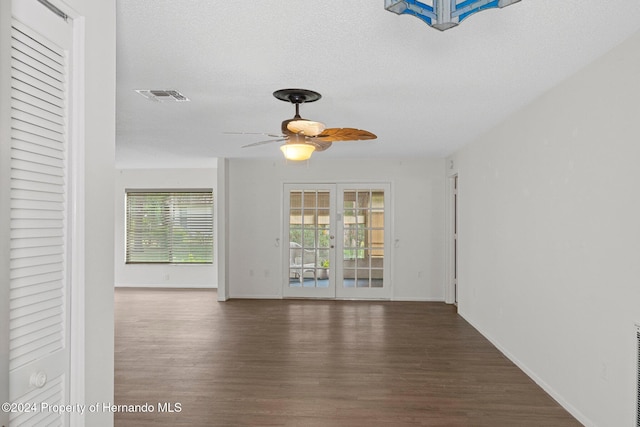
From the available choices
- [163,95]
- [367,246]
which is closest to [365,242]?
[367,246]

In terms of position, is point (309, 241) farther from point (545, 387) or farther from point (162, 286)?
point (545, 387)

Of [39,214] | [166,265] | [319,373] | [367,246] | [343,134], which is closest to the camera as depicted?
[39,214]

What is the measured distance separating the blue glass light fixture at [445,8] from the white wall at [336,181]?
6.32 m

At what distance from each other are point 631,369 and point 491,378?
1.51 metres

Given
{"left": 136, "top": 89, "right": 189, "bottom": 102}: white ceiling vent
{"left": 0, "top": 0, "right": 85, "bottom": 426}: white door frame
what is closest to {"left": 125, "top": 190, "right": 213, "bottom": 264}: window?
{"left": 136, "top": 89, "right": 189, "bottom": 102}: white ceiling vent

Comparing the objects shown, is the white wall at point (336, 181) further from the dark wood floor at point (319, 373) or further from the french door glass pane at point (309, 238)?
the dark wood floor at point (319, 373)

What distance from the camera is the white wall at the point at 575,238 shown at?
2.67 meters

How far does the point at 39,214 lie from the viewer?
4.69ft

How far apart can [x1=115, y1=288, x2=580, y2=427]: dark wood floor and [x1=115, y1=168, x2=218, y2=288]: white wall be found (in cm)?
266

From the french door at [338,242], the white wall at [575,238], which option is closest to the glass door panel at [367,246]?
the french door at [338,242]

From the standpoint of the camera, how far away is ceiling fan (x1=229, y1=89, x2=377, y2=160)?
3.60m

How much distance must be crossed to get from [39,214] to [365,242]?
6.85 metres

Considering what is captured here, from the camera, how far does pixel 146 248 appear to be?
31.2 ft

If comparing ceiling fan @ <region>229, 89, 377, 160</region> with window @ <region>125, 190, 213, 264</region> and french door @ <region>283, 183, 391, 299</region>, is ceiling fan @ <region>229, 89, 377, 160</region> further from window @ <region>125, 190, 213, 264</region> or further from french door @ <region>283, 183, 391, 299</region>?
window @ <region>125, 190, 213, 264</region>
